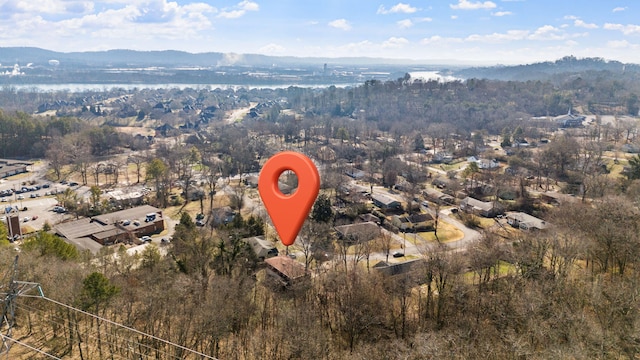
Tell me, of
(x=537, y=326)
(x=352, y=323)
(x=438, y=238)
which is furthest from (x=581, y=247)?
(x=438, y=238)

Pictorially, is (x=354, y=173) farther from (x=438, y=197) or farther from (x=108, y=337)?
(x=108, y=337)

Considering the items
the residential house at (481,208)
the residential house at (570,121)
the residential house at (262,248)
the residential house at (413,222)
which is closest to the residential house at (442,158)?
the residential house at (481,208)

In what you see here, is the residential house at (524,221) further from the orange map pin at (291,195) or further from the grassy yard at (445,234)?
the orange map pin at (291,195)

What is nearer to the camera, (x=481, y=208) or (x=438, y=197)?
(x=481, y=208)

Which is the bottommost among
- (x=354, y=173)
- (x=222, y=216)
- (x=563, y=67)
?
(x=222, y=216)

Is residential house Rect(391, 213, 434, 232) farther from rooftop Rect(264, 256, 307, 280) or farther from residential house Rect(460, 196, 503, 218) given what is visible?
rooftop Rect(264, 256, 307, 280)

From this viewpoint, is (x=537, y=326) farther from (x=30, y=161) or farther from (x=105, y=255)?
(x=30, y=161)

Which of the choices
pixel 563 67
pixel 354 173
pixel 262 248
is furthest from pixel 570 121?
pixel 563 67

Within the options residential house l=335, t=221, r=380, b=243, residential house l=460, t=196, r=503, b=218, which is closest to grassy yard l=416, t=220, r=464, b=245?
residential house l=460, t=196, r=503, b=218
